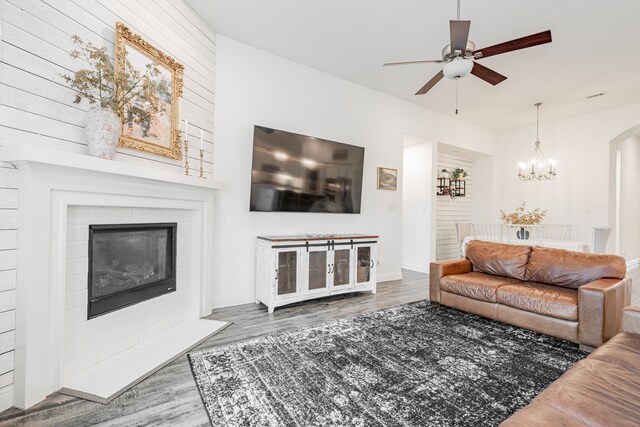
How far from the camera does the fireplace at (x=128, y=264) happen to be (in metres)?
2.24

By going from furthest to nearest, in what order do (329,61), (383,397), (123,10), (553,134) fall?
(553,134) → (329,61) → (123,10) → (383,397)

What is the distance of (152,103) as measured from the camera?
2.71 metres

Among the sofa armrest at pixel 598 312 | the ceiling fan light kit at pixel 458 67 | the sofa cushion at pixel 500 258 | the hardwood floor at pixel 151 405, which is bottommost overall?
the hardwood floor at pixel 151 405

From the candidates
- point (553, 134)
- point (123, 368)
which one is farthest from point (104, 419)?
point (553, 134)

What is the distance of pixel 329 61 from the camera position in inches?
165

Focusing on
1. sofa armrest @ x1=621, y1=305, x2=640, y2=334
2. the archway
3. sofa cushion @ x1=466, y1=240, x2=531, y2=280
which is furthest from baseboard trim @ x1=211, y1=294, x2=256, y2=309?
the archway

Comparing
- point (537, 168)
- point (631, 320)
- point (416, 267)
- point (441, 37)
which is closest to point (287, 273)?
point (631, 320)

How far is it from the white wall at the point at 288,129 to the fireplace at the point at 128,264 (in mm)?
735

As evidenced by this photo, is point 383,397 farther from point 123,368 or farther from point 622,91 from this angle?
point 622,91

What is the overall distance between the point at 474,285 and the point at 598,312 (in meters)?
1.01

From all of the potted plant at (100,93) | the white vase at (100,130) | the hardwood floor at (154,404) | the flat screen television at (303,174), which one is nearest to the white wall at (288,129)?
the flat screen television at (303,174)

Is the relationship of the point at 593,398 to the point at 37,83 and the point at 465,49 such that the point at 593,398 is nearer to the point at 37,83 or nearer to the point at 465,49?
the point at 465,49

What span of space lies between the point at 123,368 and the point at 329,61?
13.4 ft

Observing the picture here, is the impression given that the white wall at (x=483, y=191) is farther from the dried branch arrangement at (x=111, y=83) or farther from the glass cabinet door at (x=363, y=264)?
the dried branch arrangement at (x=111, y=83)
